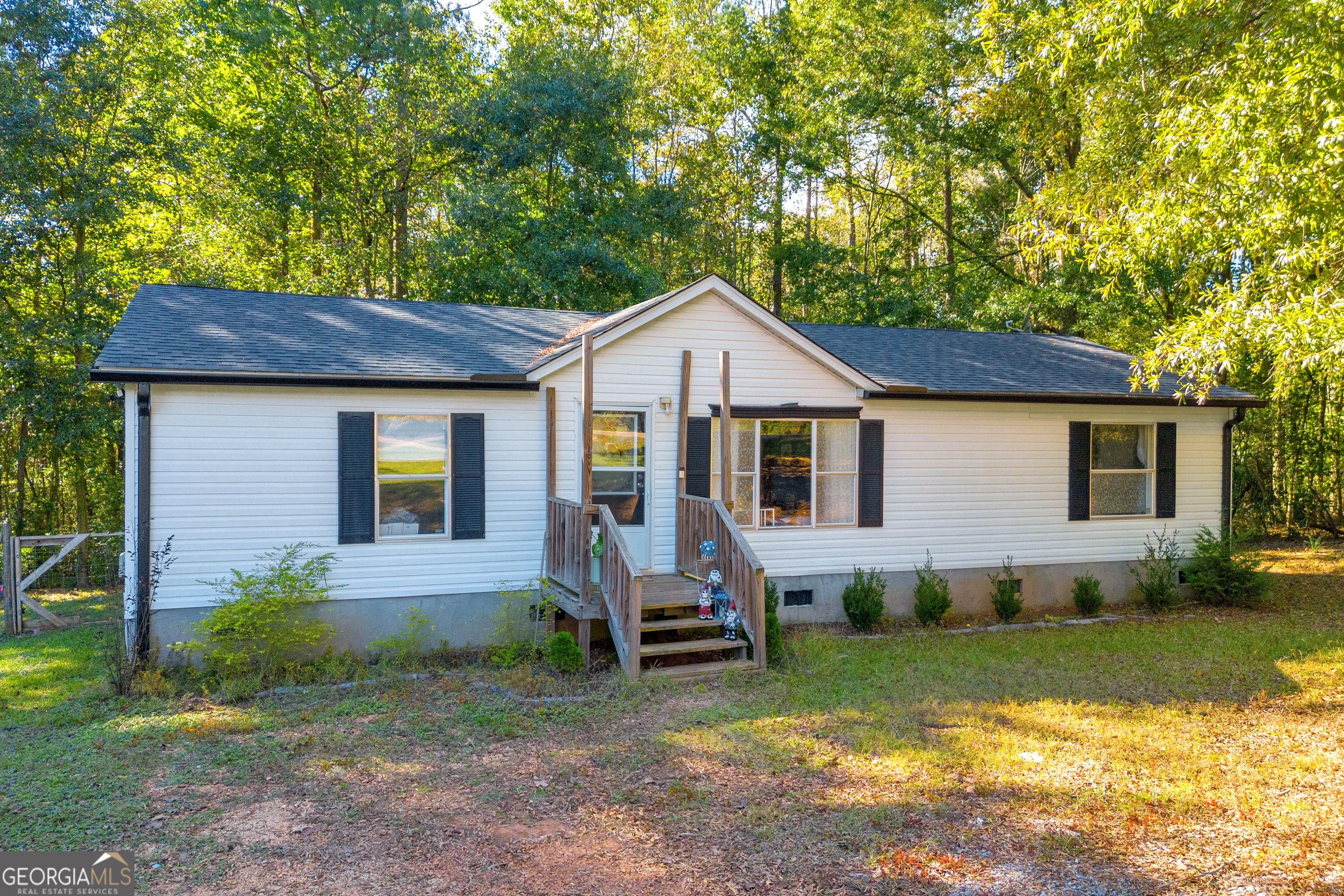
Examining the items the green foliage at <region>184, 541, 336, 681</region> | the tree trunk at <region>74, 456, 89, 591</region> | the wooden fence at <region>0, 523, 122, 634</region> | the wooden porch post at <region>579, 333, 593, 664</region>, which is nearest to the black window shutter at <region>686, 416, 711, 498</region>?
the wooden porch post at <region>579, 333, 593, 664</region>

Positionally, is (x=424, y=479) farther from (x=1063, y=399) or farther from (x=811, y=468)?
(x=1063, y=399)

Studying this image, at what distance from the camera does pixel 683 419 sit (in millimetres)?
9180

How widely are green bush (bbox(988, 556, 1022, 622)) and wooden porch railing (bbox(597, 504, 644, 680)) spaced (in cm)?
512

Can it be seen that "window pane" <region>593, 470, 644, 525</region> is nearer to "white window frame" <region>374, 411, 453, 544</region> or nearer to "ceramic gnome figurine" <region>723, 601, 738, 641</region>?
"white window frame" <region>374, 411, 453, 544</region>

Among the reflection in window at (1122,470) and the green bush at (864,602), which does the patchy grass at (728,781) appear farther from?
the reflection in window at (1122,470)

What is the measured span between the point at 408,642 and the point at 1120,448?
9.88 m

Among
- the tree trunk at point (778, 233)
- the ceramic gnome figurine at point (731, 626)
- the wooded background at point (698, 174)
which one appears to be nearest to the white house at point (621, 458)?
the ceramic gnome figurine at point (731, 626)

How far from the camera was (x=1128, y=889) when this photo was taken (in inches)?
151

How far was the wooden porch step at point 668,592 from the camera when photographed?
798cm

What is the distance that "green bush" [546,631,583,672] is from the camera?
301 inches

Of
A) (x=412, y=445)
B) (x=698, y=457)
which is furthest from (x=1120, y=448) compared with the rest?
(x=412, y=445)

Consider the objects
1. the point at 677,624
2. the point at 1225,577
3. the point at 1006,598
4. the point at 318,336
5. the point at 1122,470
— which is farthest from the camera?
the point at 1122,470

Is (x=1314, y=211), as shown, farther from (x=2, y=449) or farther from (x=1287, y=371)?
(x=2, y=449)

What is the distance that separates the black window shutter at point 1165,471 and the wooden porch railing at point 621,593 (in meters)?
8.09
